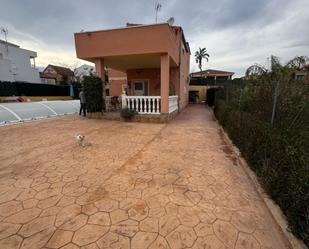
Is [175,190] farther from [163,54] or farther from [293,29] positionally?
[293,29]

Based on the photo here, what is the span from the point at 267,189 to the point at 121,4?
34.6 feet

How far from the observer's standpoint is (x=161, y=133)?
22.9 feet

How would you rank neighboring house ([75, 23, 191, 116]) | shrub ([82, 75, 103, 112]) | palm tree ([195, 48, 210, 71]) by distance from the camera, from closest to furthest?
neighboring house ([75, 23, 191, 116]) → shrub ([82, 75, 103, 112]) → palm tree ([195, 48, 210, 71])

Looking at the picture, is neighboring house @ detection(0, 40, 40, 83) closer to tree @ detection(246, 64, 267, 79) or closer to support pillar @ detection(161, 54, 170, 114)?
support pillar @ detection(161, 54, 170, 114)

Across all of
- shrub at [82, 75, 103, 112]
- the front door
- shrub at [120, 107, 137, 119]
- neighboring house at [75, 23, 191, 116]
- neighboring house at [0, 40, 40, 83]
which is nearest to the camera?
Result: neighboring house at [75, 23, 191, 116]

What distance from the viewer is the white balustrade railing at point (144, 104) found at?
9.45 metres

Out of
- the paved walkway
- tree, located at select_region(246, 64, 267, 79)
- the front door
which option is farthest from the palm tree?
the paved walkway

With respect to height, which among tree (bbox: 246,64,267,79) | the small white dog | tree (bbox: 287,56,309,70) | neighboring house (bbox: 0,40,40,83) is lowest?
the small white dog

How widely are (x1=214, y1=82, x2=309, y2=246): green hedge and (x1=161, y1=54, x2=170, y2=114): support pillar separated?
437 centimetres

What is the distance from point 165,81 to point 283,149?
674cm

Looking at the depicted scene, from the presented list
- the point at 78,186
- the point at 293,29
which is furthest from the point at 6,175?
the point at 293,29

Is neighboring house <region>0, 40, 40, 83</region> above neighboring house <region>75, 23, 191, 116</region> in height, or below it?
above

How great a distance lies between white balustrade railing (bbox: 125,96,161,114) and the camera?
945 cm

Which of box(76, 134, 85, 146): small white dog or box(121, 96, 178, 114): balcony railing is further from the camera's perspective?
box(121, 96, 178, 114): balcony railing
